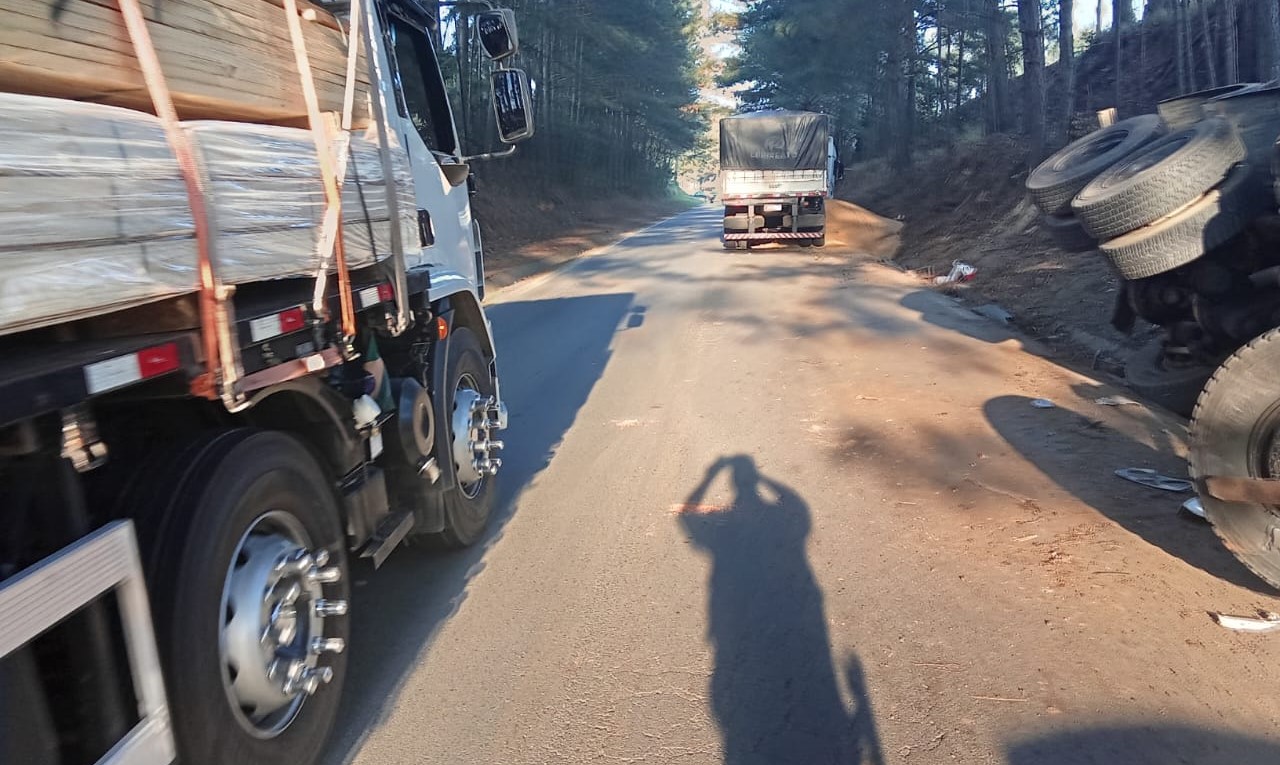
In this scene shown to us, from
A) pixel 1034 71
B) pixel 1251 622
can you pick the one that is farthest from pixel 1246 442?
pixel 1034 71

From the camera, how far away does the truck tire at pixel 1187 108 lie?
653cm

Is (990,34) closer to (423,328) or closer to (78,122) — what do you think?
(423,328)

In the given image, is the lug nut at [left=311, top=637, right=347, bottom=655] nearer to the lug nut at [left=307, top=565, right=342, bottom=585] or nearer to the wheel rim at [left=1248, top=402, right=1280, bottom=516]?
the lug nut at [left=307, top=565, right=342, bottom=585]

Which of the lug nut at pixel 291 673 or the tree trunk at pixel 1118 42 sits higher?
the tree trunk at pixel 1118 42

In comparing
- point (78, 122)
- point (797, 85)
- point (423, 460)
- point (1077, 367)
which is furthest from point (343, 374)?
point (797, 85)

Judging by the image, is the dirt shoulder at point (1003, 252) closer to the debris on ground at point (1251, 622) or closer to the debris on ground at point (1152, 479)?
the debris on ground at point (1152, 479)

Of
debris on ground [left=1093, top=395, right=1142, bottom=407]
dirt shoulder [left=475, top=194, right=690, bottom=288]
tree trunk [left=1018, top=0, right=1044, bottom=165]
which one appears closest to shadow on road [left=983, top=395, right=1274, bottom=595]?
debris on ground [left=1093, top=395, right=1142, bottom=407]

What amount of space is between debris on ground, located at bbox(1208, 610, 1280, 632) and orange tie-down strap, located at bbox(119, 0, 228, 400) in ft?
13.0

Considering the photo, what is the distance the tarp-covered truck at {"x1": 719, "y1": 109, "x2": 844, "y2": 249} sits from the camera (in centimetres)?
2316

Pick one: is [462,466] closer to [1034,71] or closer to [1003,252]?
[1003,252]

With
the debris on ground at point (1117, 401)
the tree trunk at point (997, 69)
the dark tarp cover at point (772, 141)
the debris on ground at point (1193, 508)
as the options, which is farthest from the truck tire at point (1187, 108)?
the tree trunk at point (997, 69)

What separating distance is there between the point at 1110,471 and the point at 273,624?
4905 mm

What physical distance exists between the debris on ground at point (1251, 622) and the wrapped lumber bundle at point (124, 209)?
12.7ft

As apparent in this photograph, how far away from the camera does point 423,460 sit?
4.18m
